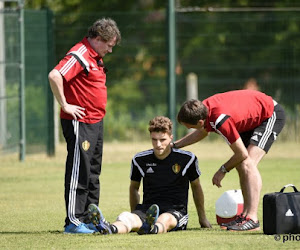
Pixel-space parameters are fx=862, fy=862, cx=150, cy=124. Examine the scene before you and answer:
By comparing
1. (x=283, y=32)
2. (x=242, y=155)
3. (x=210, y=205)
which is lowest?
(x=210, y=205)

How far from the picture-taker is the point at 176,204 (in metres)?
8.41

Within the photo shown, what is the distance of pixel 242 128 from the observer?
28.2 feet

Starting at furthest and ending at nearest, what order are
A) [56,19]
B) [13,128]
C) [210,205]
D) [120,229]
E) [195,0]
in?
[195,0] < [56,19] < [13,128] < [210,205] < [120,229]

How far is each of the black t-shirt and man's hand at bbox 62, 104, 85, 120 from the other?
31.8 inches

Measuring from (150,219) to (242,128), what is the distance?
1.44 m

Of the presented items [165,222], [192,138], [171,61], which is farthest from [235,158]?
[171,61]

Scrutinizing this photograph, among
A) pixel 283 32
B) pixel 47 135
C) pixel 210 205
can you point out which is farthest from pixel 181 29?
pixel 210 205

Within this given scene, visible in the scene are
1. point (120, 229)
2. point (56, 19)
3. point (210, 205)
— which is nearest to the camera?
point (120, 229)

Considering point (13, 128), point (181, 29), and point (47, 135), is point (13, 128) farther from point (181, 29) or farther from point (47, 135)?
point (181, 29)

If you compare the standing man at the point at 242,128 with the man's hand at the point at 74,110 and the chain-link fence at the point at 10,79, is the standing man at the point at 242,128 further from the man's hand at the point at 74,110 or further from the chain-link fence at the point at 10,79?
the chain-link fence at the point at 10,79

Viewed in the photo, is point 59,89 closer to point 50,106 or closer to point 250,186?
point 250,186

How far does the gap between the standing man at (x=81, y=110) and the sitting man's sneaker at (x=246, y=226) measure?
1356mm

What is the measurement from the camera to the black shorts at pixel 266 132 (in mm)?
8664

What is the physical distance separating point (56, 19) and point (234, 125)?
33.7 feet
